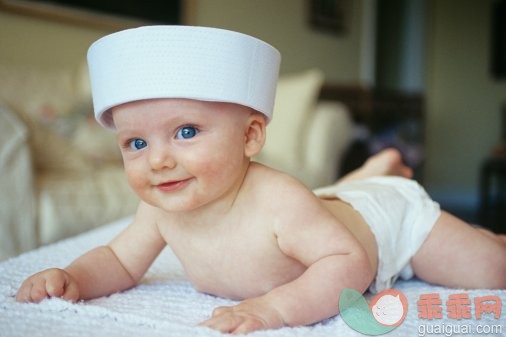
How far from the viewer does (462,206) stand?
17.2 ft

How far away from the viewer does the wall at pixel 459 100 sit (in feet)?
17.7

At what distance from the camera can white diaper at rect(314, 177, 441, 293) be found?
0.98 m

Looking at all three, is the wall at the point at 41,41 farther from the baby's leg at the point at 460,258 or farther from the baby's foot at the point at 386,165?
the baby's leg at the point at 460,258

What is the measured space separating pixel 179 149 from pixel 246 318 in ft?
0.80

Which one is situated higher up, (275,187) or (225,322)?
(275,187)

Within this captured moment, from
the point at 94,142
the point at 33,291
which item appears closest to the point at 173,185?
the point at 33,291

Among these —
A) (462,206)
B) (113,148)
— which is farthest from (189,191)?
(462,206)

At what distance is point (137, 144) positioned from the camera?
0.78 m

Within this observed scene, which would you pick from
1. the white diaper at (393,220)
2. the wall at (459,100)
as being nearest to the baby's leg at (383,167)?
the white diaper at (393,220)

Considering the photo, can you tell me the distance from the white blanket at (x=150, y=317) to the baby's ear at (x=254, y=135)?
0.81 feet

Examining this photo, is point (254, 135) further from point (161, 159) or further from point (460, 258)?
point (460, 258)

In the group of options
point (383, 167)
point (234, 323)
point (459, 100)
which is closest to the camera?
point (234, 323)

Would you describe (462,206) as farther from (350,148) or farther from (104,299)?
(104,299)

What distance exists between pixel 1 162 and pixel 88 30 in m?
1.45
